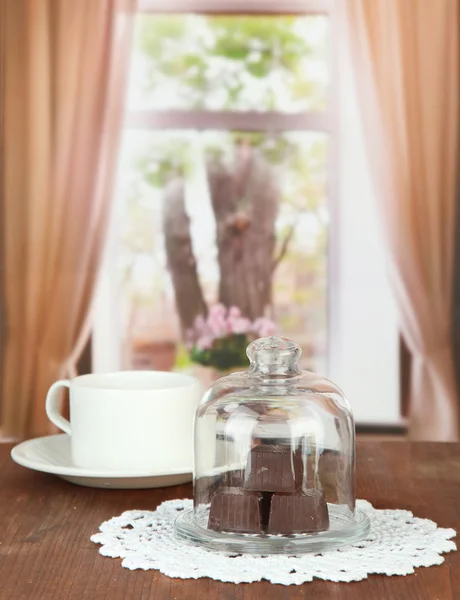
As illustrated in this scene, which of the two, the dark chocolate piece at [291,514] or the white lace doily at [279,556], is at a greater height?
the dark chocolate piece at [291,514]

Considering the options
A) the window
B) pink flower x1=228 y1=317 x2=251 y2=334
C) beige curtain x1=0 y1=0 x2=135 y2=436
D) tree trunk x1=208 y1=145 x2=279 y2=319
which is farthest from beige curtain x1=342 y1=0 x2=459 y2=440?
beige curtain x1=0 y1=0 x2=135 y2=436

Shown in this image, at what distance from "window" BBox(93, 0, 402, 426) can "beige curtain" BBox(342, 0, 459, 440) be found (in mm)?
200

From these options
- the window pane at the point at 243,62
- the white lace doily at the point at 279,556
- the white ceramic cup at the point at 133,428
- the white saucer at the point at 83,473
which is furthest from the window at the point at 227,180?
the white lace doily at the point at 279,556

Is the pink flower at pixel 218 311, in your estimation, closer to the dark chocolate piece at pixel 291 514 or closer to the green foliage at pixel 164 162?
the green foliage at pixel 164 162

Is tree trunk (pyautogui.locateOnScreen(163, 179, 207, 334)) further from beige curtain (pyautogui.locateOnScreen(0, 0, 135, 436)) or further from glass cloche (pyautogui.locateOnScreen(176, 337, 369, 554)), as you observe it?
glass cloche (pyautogui.locateOnScreen(176, 337, 369, 554))

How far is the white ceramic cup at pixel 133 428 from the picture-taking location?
910 millimetres

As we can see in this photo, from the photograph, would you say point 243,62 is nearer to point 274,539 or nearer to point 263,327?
point 263,327

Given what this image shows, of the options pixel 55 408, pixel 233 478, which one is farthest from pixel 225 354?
pixel 233 478

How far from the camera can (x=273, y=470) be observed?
735 millimetres

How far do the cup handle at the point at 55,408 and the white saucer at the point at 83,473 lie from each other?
0.04 m

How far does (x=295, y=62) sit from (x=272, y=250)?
0.72 metres

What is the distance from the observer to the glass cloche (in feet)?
2.37

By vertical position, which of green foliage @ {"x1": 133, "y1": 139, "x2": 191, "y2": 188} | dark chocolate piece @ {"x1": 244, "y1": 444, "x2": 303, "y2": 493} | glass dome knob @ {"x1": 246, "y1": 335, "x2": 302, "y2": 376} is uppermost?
green foliage @ {"x1": 133, "y1": 139, "x2": 191, "y2": 188}

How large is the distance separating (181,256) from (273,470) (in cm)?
273
